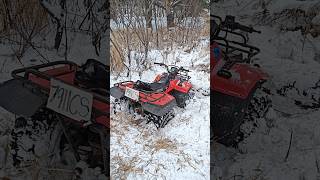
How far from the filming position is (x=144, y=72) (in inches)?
90.0

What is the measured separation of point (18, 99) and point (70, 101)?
0.84ft

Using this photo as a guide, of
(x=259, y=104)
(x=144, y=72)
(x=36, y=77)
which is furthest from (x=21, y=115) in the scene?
(x=259, y=104)

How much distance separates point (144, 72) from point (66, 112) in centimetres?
44

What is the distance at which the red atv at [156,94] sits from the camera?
227 cm

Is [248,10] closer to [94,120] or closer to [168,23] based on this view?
[168,23]

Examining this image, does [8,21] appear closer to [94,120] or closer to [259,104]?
[94,120]

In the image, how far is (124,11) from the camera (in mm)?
2244

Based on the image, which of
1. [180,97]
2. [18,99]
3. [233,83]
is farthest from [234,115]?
[18,99]

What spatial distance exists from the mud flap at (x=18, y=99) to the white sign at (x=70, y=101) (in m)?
0.08

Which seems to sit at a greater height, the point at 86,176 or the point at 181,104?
the point at 181,104

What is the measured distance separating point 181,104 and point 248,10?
1.88 ft

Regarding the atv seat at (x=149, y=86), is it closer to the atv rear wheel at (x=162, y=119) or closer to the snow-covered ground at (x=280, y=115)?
the atv rear wheel at (x=162, y=119)

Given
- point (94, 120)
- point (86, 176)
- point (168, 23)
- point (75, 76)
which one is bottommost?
point (86, 176)

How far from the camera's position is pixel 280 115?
2.27m
